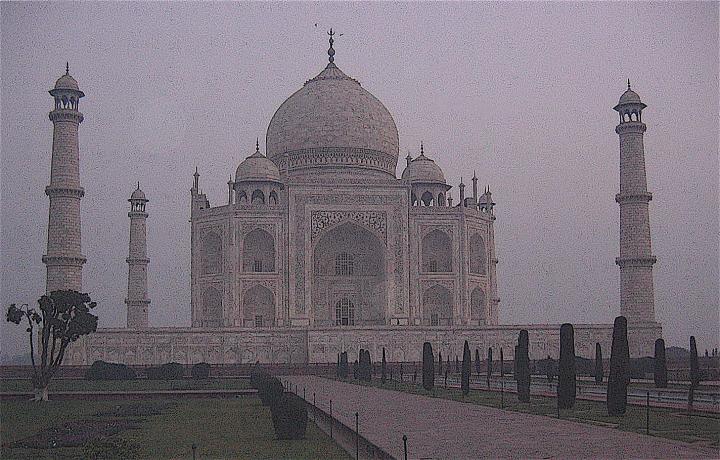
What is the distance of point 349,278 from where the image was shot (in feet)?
110

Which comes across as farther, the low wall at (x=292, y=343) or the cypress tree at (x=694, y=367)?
the low wall at (x=292, y=343)

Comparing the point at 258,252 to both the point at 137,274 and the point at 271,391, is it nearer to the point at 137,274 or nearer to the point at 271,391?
the point at 137,274

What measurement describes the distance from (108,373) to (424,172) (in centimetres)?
1576

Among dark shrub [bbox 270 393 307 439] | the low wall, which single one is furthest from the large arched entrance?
dark shrub [bbox 270 393 307 439]

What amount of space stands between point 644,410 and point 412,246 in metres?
20.2

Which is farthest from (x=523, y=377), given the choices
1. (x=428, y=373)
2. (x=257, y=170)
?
(x=257, y=170)

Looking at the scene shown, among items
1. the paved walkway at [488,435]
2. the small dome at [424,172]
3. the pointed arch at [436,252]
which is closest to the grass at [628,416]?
the paved walkway at [488,435]

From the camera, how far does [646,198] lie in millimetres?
29891

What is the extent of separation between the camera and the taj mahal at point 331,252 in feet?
93.4

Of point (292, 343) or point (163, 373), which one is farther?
point (292, 343)

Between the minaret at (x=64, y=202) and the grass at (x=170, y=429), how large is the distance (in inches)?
409

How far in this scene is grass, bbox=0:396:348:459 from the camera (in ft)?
30.9

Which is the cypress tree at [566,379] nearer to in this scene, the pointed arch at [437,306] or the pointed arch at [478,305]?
the pointed arch at [437,306]

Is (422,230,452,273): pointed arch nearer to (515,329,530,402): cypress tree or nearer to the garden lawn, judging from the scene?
the garden lawn
